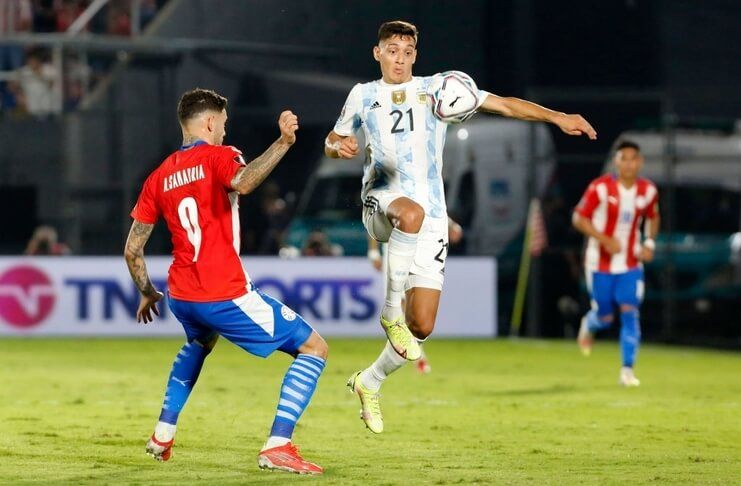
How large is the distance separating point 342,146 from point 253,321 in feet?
4.35

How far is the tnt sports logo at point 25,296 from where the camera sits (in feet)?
68.7

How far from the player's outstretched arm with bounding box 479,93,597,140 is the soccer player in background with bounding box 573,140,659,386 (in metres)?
5.55

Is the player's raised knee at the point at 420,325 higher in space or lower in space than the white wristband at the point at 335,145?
lower

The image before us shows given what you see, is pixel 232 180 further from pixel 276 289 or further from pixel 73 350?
pixel 276 289

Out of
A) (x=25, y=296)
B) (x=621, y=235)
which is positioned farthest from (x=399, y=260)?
(x=25, y=296)

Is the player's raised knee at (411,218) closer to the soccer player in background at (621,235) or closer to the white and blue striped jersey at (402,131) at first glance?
the white and blue striped jersey at (402,131)

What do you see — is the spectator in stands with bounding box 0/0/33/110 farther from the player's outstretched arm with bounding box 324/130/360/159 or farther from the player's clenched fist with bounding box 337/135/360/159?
the player's clenched fist with bounding box 337/135/360/159

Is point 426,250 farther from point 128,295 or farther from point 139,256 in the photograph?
point 128,295

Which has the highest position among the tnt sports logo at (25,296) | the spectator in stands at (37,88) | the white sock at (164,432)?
the spectator in stands at (37,88)

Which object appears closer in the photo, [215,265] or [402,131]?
[215,265]

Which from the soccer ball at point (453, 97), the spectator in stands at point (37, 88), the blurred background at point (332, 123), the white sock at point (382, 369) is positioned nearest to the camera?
the soccer ball at point (453, 97)

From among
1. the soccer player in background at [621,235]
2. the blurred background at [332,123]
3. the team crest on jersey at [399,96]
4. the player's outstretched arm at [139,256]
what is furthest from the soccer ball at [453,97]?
the blurred background at [332,123]

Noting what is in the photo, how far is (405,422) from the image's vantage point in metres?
11.1

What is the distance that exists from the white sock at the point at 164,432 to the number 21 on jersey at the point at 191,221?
953 mm
